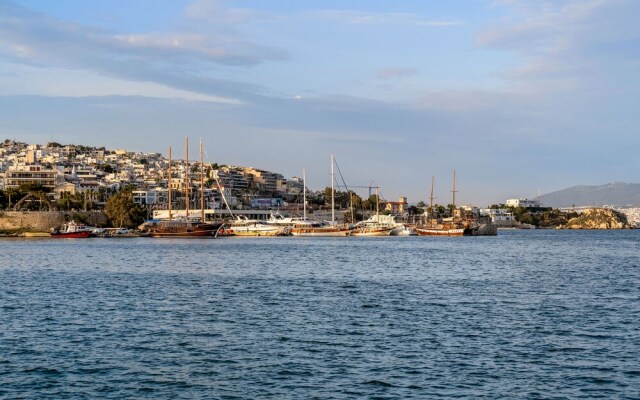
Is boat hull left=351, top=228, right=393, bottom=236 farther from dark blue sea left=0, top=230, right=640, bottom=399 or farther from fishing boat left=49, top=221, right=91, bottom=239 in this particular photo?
dark blue sea left=0, top=230, right=640, bottom=399

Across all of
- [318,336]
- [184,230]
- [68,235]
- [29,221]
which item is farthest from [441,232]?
[318,336]

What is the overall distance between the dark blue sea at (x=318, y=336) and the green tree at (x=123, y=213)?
99918mm

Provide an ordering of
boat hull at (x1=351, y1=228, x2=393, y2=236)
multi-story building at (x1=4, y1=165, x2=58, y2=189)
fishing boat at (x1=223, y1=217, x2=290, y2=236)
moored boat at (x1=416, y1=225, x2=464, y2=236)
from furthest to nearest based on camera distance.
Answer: multi-story building at (x1=4, y1=165, x2=58, y2=189), boat hull at (x1=351, y1=228, x2=393, y2=236), moored boat at (x1=416, y1=225, x2=464, y2=236), fishing boat at (x1=223, y1=217, x2=290, y2=236)

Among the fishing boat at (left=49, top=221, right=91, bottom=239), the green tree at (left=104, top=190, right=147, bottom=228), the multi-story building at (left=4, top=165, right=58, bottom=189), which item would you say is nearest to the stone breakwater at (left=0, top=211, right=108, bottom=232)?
the fishing boat at (left=49, top=221, right=91, bottom=239)

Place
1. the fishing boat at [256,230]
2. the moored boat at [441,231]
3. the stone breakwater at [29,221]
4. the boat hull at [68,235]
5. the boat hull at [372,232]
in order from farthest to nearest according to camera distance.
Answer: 1. the boat hull at [372,232]
2. the moored boat at [441,231]
3. the fishing boat at [256,230]
4. the stone breakwater at [29,221]
5. the boat hull at [68,235]

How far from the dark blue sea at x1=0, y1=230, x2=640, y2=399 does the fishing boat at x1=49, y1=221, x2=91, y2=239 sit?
75.8m

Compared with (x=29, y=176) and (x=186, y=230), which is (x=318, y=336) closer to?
(x=186, y=230)

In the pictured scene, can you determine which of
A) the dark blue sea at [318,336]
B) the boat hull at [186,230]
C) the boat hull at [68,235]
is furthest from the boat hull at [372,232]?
the dark blue sea at [318,336]

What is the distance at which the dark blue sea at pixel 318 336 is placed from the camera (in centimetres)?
2084

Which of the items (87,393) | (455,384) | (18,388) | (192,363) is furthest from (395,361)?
(18,388)

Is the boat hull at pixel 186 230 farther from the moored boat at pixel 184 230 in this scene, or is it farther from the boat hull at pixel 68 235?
the boat hull at pixel 68 235

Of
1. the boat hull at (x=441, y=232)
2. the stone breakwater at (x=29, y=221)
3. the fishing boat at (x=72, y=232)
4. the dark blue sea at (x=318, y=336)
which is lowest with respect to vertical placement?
the dark blue sea at (x=318, y=336)

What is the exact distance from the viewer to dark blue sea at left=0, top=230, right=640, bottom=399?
20844 millimetres

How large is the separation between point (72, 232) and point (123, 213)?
80.4 feet
